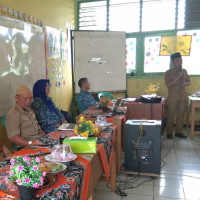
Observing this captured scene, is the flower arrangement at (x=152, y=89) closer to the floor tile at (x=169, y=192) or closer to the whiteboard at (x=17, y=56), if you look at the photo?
the whiteboard at (x=17, y=56)

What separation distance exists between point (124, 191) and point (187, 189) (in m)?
0.70

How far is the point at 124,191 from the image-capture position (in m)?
2.36

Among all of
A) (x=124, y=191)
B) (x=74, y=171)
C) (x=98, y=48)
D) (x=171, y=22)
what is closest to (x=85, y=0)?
(x=98, y=48)

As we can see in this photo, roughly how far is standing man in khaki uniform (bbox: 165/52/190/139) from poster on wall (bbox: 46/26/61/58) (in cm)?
210

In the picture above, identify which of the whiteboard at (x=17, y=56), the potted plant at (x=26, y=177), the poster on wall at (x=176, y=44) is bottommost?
the potted plant at (x=26, y=177)

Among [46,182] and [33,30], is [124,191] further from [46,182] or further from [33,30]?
[33,30]

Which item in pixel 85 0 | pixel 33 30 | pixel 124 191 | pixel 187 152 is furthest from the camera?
pixel 85 0

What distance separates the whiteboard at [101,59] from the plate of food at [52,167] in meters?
3.33

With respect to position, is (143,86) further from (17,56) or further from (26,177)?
(26,177)

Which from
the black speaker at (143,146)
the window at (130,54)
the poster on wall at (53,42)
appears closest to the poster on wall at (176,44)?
the window at (130,54)

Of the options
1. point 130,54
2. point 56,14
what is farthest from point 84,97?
point 130,54

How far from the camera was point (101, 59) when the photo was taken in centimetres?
461

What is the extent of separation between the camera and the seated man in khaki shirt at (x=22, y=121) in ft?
6.62

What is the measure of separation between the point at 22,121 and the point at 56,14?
2543mm
